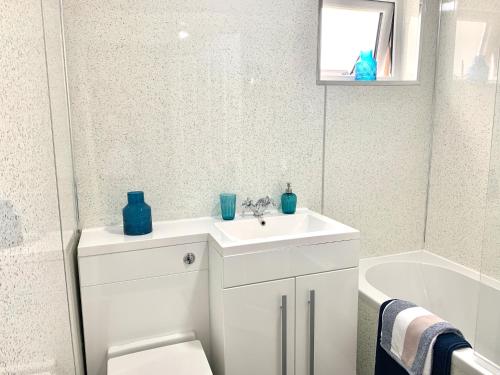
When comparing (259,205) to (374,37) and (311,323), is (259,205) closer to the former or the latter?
(311,323)

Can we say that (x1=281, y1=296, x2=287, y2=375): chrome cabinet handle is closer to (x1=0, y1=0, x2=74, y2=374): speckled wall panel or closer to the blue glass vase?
(x1=0, y1=0, x2=74, y2=374): speckled wall panel

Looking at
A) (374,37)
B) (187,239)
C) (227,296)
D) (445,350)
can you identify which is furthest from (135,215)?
(374,37)

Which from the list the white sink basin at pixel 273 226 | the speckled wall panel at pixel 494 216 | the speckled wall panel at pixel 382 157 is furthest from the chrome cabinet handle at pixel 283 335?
the speckled wall panel at pixel 494 216

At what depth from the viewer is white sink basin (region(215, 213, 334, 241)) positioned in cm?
200

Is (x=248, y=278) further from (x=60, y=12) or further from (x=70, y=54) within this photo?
(x=60, y=12)

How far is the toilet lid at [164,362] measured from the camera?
159 cm

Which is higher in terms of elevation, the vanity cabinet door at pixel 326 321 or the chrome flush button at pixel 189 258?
the chrome flush button at pixel 189 258

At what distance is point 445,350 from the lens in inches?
59.7

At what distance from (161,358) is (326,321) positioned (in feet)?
2.37

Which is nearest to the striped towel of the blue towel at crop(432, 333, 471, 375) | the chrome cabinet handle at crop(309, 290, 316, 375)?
the blue towel at crop(432, 333, 471, 375)

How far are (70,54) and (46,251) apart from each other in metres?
1.01

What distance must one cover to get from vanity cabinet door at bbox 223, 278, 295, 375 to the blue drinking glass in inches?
17.5

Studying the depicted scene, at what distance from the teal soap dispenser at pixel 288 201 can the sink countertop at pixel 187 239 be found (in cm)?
25

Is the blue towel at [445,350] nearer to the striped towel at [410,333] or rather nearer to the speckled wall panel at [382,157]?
the striped towel at [410,333]
